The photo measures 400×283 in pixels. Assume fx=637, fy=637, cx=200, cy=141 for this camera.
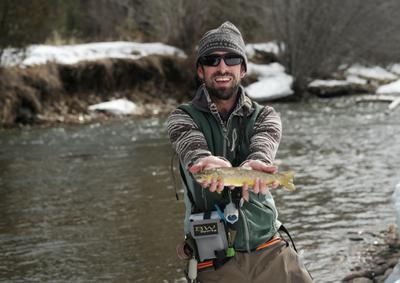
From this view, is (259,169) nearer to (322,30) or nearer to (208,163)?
(208,163)

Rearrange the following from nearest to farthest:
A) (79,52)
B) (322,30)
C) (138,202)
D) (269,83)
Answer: (138,202)
(79,52)
(269,83)
(322,30)

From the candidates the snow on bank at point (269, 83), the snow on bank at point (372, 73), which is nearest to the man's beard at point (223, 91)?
the snow on bank at point (269, 83)

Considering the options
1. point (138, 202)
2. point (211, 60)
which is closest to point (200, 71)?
point (211, 60)

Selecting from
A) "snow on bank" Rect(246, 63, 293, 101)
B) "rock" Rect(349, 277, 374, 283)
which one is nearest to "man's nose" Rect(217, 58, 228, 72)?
"rock" Rect(349, 277, 374, 283)

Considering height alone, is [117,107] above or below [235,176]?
below

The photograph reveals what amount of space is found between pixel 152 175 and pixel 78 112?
467 inches

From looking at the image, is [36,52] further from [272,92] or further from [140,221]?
[140,221]

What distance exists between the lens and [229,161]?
10.6ft

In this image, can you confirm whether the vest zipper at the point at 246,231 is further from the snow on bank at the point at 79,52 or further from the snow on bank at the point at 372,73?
the snow on bank at the point at 372,73

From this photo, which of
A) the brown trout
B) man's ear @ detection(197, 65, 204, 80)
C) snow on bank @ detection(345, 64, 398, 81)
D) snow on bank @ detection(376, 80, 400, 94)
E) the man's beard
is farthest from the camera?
snow on bank @ detection(345, 64, 398, 81)

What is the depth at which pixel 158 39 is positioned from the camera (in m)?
32.4

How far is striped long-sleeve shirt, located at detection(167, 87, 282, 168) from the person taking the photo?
304cm

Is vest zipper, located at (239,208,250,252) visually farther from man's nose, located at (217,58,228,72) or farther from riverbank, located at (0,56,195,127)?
riverbank, located at (0,56,195,127)

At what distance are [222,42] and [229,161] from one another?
1.99 ft
